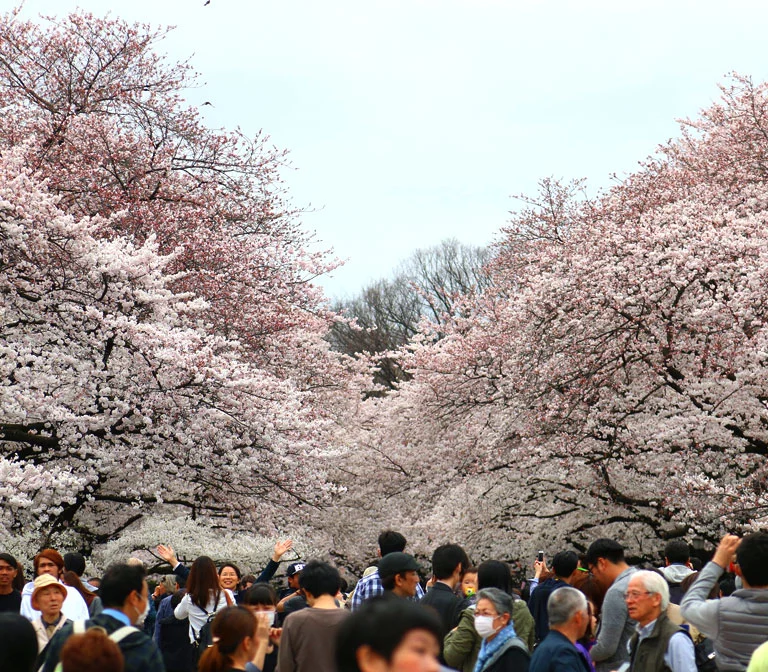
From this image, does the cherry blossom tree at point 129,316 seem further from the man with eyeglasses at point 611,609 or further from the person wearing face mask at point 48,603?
the man with eyeglasses at point 611,609

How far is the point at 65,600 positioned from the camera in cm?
682

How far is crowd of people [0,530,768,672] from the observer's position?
138 inches

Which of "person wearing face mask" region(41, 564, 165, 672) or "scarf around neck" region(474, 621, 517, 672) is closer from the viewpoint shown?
"person wearing face mask" region(41, 564, 165, 672)

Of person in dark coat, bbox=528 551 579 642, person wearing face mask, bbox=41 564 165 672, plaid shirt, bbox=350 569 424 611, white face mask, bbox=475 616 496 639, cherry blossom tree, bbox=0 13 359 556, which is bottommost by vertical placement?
person in dark coat, bbox=528 551 579 642

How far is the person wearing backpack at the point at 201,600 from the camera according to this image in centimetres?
719

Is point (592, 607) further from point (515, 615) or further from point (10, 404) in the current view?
point (10, 404)

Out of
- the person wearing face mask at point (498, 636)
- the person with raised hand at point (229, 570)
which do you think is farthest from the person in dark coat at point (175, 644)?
the person wearing face mask at point (498, 636)

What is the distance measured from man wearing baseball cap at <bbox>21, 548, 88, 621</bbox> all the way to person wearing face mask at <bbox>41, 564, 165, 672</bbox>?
7.73 ft

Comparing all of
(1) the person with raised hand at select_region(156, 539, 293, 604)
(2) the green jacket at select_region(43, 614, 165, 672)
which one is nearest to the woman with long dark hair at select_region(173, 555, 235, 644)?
(1) the person with raised hand at select_region(156, 539, 293, 604)

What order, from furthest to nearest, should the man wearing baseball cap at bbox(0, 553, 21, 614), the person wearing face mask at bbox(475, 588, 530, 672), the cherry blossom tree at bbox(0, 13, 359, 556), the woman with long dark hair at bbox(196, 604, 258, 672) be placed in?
1. the cherry blossom tree at bbox(0, 13, 359, 556)
2. the man wearing baseball cap at bbox(0, 553, 21, 614)
3. the person wearing face mask at bbox(475, 588, 530, 672)
4. the woman with long dark hair at bbox(196, 604, 258, 672)

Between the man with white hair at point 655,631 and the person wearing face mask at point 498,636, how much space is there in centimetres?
68

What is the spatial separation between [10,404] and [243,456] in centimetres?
371

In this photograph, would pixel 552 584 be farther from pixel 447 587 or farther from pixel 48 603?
pixel 48 603

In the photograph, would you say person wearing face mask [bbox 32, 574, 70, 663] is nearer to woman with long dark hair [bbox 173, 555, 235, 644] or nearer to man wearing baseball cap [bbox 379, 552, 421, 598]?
woman with long dark hair [bbox 173, 555, 235, 644]
